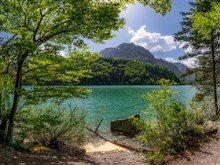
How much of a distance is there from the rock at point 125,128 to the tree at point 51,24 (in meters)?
15.5

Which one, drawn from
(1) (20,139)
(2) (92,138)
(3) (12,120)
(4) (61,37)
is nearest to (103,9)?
(4) (61,37)

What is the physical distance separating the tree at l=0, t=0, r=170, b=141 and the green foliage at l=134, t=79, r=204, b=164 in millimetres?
3326

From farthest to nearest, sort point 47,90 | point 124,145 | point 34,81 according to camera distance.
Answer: point 124,145, point 34,81, point 47,90

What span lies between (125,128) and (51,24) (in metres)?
17.7

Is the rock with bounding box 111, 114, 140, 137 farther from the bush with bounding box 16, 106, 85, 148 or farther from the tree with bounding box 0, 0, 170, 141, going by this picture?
the tree with bounding box 0, 0, 170, 141

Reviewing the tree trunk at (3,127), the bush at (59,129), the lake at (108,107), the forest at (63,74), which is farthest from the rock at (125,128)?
the tree trunk at (3,127)

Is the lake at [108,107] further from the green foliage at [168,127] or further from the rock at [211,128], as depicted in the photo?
the rock at [211,128]

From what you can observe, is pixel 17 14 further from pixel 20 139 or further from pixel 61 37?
pixel 20 139

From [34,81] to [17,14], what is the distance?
381cm

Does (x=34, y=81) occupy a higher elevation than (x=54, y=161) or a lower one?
higher

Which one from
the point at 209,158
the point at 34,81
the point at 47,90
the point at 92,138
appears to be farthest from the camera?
the point at 92,138

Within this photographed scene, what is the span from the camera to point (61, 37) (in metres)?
14.1

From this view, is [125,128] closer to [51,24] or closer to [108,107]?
[51,24]

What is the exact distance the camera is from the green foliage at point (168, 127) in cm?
1298
